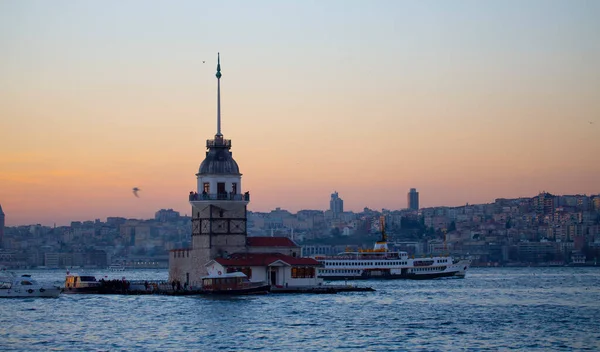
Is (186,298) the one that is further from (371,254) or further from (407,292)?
(371,254)

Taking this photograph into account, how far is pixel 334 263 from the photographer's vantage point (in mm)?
101562

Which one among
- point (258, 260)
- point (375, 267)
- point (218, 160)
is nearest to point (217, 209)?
point (218, 160)

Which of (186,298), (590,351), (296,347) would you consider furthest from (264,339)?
(186,298)

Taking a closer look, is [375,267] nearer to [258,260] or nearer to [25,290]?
[258,260]

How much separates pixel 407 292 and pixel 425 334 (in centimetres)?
2972

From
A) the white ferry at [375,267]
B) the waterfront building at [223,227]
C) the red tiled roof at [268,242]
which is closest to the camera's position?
the waterfront building at [223,227]

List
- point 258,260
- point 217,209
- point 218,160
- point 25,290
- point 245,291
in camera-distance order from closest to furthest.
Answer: point 245,291 < point 25,290 < point 258,260 < point 217,209 < point 218,160

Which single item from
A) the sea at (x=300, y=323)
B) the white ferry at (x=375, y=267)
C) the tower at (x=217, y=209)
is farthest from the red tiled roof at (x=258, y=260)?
the white ferry at (x=375, y=267)

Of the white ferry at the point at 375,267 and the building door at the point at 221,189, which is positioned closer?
the building door at the point at 221,189

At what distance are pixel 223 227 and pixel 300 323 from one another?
63.8 ft

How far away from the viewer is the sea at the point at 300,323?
38406 millimetres

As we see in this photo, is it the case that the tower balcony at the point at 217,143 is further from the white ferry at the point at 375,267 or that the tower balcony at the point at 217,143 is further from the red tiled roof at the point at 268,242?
the white ferry at the point at 375,267

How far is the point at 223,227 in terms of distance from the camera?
2505 inches

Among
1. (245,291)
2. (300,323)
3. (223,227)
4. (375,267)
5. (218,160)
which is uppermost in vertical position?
(218,160)
